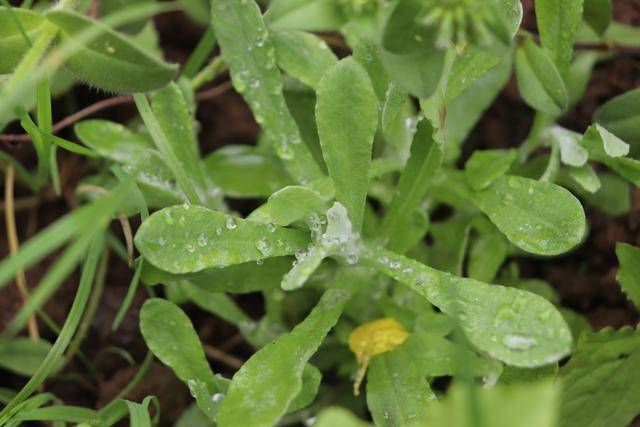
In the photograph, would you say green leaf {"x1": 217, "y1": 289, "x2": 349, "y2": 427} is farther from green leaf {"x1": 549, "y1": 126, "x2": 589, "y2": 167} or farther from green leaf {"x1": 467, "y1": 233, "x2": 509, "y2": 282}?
green leaf {"x1": 549, "y1": 126, "x2": 589, "y2": 167}

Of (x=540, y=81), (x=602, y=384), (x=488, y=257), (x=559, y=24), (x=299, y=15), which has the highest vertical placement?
(x=299, y=15)

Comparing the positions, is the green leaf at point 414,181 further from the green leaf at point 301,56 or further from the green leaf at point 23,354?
the green leaf at point 23,354

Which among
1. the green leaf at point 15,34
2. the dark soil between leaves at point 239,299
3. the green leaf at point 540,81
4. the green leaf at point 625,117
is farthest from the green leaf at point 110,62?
the green leaf at point 625,117

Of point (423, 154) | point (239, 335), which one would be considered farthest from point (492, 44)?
point (239, 335)

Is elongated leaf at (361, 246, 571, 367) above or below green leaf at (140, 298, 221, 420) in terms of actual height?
above

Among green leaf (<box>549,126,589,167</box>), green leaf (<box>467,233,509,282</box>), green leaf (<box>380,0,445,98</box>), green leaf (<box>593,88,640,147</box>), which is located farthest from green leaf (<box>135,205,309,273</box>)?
green leaf (<box>593,88,640,147</box>)

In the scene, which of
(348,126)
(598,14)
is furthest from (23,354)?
(598,14)

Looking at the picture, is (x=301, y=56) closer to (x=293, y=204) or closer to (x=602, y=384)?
(x=293, y=204)
